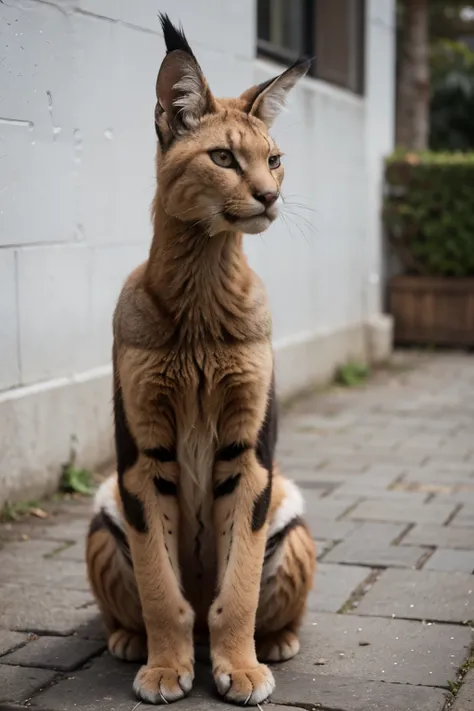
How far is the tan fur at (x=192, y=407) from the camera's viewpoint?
297 centimetres

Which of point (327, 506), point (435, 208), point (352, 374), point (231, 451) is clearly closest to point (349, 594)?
point (231, 451)

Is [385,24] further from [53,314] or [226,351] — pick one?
[226,351]

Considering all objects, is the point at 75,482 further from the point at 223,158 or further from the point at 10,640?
the point at 223,158

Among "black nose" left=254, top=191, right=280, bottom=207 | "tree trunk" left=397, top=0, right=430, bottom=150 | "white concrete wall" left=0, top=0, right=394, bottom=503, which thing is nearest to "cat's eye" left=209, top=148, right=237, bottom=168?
→ "black nose" left=254, top=191, right=280, bottom=207

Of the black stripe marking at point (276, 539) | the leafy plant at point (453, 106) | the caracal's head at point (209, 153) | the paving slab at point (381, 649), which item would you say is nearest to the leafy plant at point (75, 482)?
the paving slab at point (381, 649)

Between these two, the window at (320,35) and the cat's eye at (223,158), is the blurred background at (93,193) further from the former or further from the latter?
the cat's eye at (223,158)

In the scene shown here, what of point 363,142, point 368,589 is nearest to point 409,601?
point 368,589

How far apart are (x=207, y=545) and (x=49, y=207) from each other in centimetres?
247

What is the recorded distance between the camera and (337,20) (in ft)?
30.0

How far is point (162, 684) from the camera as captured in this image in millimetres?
2992

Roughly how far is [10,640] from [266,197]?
1756 mm

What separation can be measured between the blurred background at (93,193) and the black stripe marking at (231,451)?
0.72m

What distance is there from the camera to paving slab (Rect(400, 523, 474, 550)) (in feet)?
15.1

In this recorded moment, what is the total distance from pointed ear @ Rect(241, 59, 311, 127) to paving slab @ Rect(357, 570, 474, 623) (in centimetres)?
182
